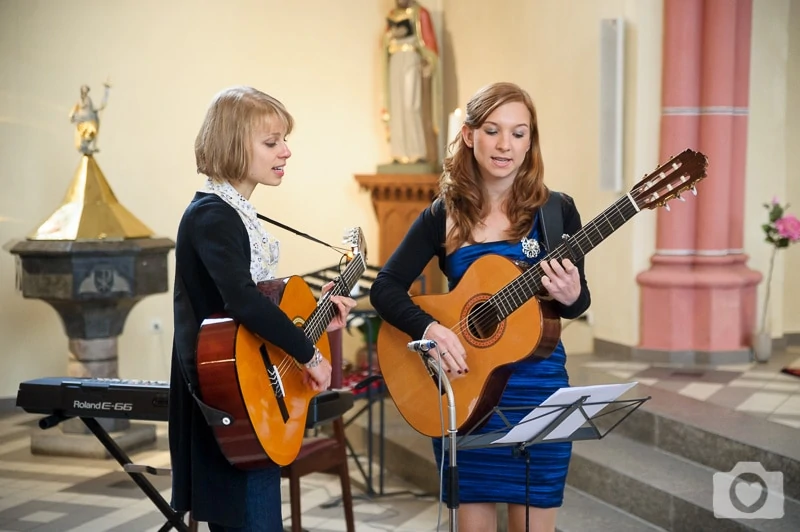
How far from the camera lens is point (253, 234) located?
246cm

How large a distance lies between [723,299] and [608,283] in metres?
0.73

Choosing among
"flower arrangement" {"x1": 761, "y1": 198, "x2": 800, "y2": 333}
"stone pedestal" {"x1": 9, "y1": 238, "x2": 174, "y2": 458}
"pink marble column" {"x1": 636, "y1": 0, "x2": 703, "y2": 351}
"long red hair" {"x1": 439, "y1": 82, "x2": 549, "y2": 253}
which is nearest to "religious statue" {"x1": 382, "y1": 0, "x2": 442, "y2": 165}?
"pink marble column" {"x1": 636, "y1": 0, "x2": 703, "y2": 351}

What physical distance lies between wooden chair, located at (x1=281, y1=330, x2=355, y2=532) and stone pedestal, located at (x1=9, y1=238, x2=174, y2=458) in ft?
6.01

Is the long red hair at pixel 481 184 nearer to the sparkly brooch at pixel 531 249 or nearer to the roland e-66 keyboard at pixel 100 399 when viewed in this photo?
the sparkly brooch at pixel 531 249

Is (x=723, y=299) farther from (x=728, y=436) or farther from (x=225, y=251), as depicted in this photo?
(x=225, y=251)

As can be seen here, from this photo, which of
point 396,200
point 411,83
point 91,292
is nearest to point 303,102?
point 411,83

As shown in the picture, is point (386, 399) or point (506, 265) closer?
point (506, 265)

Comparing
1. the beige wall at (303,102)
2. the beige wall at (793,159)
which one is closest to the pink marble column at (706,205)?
the beige wall at (303,102)

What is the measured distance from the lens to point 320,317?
2711 mm

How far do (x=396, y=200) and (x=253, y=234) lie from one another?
5.49 m

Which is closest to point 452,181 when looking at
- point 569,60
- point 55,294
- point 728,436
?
point 728,436

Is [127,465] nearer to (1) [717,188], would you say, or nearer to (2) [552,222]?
(2) [552,222]

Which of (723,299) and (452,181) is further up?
(452,181)

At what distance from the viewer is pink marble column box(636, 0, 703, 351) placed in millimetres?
5938
